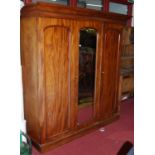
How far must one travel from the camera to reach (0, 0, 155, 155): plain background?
438 millimetres

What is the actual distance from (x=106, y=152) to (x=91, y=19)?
179cm

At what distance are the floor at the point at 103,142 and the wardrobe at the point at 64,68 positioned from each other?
97 millimetres

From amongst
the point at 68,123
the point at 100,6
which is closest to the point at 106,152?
the point at 68,123

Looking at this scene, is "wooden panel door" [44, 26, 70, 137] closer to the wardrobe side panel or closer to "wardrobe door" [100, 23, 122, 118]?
the wardrobe side panel

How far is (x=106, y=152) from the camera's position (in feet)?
8.20

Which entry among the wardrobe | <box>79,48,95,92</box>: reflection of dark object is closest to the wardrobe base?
the wardrobe

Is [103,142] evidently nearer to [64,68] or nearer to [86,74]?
[86,74]

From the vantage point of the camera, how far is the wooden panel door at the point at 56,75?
226cm

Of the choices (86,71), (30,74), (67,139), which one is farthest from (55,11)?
(67,139)

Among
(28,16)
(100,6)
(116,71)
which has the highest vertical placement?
(100,6)

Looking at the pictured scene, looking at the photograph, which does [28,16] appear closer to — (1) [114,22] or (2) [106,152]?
(1) [114,22]

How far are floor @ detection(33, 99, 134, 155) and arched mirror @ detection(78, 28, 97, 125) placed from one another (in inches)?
11.1
